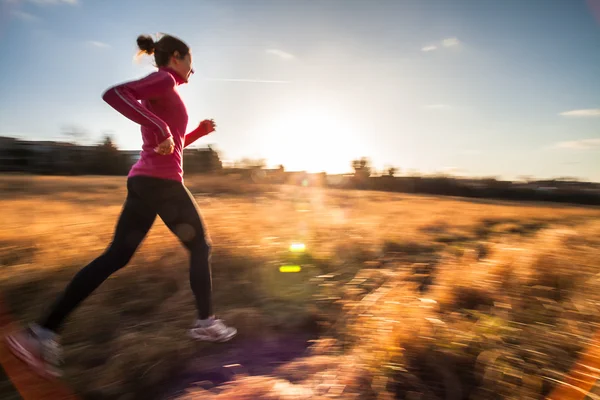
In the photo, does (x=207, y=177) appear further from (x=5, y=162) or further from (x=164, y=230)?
(x=5, y=162)

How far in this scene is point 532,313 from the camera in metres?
2.43

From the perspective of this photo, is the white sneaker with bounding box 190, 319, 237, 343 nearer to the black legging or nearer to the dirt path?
the dirt path

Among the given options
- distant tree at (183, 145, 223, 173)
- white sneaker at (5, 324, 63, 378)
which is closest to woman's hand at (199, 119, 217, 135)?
white sneaker at (5, 324, 63, 378)

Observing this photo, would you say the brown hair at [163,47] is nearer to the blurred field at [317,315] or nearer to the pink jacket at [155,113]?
the pink jacket at [155,113]

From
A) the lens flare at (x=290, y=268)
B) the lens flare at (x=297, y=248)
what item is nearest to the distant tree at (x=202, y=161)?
the lens flare at (x=297, y=248)

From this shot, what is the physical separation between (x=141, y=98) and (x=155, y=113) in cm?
16

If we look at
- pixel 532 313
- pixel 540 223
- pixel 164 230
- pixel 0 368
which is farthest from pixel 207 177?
pixel 532 313

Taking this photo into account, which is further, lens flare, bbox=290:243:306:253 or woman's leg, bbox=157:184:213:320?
lens flare, bbox=290:243:306:253

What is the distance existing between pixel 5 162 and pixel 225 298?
12501 mm

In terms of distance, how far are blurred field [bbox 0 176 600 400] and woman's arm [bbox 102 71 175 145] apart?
4.59 ft

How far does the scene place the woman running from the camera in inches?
86.9

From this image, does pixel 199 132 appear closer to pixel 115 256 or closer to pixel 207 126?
pixel 207 126

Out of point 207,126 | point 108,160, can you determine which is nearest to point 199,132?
point 207,126

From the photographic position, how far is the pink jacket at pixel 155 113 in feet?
7.02
